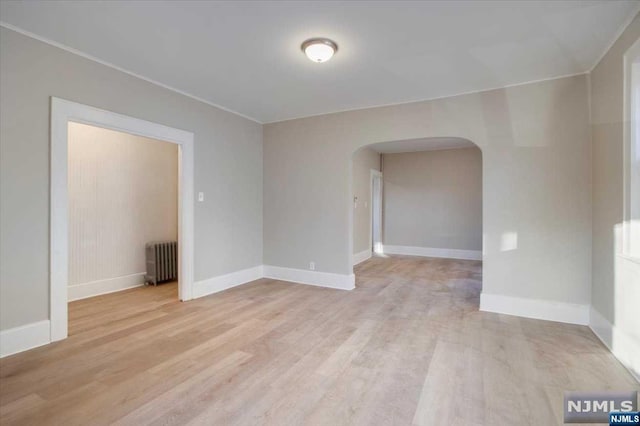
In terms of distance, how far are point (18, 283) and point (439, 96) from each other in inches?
191

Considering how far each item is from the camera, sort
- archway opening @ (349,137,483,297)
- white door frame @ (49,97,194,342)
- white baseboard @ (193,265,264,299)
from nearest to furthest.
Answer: white door frame @ (49,97,194,342) < white baseboard @ (193,265,264,299) < archway opening @ (349,137,483,297)

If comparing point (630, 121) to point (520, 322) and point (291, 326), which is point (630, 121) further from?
point (291, 326)

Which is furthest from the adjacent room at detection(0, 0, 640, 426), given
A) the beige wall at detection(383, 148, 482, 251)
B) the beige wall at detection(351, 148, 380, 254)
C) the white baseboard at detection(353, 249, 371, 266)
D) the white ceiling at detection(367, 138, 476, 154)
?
the white ceiling at detection(367, 138, 476, 154)

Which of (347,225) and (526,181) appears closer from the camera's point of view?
(526,181)

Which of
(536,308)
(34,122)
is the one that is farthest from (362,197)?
(34,122)

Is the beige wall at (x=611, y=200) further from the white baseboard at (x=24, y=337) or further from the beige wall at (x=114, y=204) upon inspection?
the beige wall at (x=114, y=204)

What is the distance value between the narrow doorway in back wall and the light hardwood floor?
0.30m

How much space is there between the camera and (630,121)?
95.9 inches

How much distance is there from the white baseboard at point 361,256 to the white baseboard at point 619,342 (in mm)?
4076

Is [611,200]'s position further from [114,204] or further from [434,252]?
[114,204]

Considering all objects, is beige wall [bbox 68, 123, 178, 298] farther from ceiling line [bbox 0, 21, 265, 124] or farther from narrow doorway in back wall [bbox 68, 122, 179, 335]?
ceiling line [bbox 0, 21, 265, 124]

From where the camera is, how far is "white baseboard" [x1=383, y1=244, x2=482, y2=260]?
718 cm

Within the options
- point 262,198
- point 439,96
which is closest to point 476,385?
point 439,96

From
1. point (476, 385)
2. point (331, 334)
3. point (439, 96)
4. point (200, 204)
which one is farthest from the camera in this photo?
point (200, 204)
